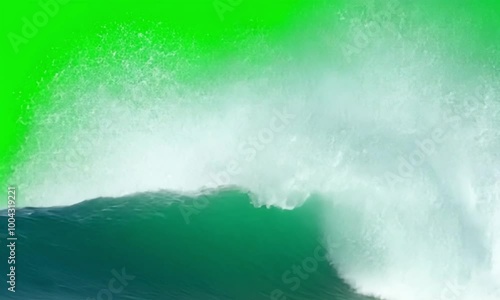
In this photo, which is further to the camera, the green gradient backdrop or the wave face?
the green gradient backdrop

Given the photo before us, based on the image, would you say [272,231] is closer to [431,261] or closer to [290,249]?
[290,249]


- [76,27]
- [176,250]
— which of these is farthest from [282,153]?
[76,27]

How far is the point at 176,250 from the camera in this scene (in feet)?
38.8

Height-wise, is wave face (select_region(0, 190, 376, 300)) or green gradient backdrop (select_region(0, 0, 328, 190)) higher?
green gradient backdrop (select_region(0, 0, 328, 190))

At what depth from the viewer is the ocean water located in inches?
455

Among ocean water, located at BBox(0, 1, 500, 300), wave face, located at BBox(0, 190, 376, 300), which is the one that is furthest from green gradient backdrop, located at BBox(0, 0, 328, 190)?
wave face, located at BBox(0, 190, 376, 300)

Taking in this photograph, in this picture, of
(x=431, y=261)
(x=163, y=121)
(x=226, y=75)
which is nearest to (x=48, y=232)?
(x=163, y=121)

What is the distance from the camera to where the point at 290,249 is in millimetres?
12469

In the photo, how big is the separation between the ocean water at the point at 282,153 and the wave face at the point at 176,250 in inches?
1.3

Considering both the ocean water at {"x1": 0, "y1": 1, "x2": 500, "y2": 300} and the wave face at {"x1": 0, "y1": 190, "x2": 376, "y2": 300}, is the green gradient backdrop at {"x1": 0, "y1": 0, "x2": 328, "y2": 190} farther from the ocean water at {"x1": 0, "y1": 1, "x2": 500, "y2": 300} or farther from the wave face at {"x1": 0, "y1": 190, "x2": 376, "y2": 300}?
the wave face at {"x1": 0, "y1": 190, "x2": 376, "y2": 300}

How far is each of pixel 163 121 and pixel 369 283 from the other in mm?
4692

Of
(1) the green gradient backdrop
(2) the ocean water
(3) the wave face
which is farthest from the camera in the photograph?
(1) the green gradient backdrop

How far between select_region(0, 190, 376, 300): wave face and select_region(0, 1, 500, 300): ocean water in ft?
0.11

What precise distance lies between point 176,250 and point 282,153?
9.06 ft
